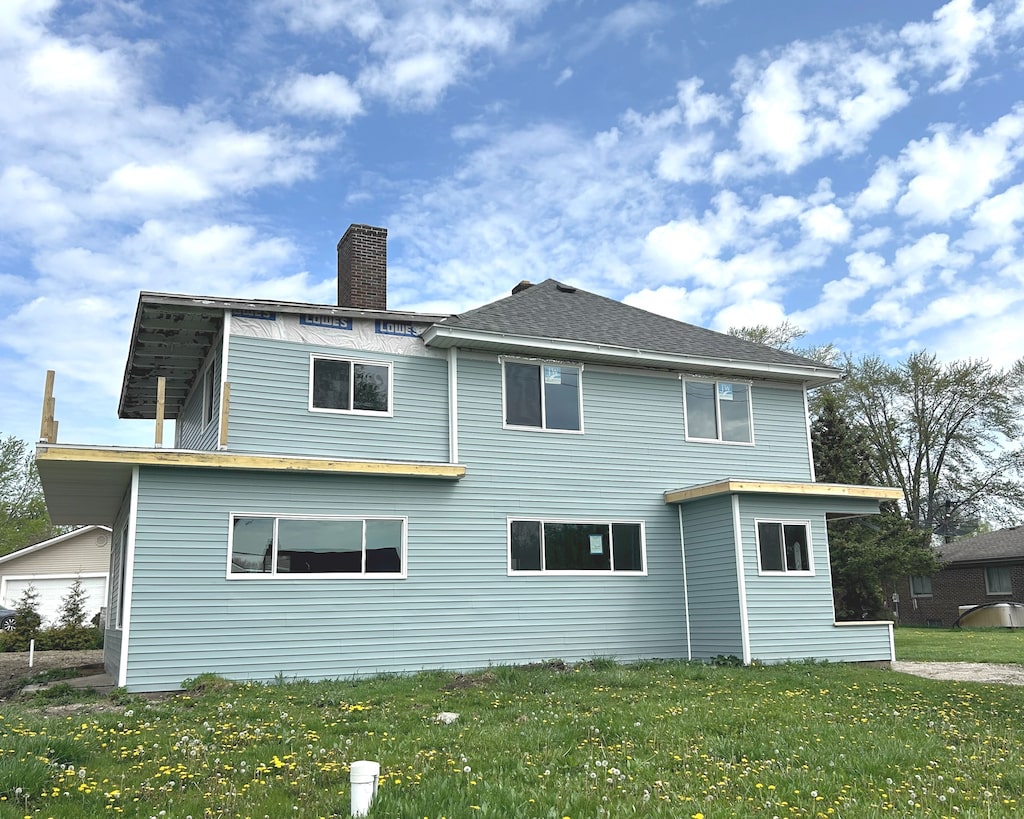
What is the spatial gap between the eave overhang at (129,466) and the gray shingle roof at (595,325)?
2880 mm

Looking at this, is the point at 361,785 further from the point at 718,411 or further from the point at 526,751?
the point at 718,411

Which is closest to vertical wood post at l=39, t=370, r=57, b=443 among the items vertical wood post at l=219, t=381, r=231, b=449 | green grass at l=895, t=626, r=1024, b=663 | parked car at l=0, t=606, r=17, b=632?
vertical wood post at l=219, t=381, r=231, b=449

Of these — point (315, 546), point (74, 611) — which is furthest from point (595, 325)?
point (74, 611)

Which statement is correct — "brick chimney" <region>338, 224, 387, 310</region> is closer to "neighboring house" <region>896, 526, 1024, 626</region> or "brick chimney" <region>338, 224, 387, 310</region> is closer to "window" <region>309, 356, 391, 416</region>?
"window" <region>309, 356, 391, 416</region>

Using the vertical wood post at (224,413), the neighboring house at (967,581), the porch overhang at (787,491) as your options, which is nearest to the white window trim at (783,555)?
the porch overhang at (787,491)

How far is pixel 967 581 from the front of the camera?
121 feet

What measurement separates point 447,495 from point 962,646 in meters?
14.6

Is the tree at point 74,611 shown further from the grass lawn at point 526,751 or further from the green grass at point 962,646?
the green grass at point 962,646

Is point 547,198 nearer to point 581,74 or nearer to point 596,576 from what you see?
point 581,74

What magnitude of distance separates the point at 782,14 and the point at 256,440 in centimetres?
1334

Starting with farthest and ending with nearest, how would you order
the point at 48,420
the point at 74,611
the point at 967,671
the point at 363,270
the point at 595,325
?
the point at 74,611
the point at 595,325
the point at 363,270
the point at 967,671
the point at 48,420

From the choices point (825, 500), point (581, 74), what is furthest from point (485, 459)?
point (581, 74)

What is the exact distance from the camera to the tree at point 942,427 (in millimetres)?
44906

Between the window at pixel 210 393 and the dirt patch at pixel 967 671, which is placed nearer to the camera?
the dirt patch at pixel 967 671
